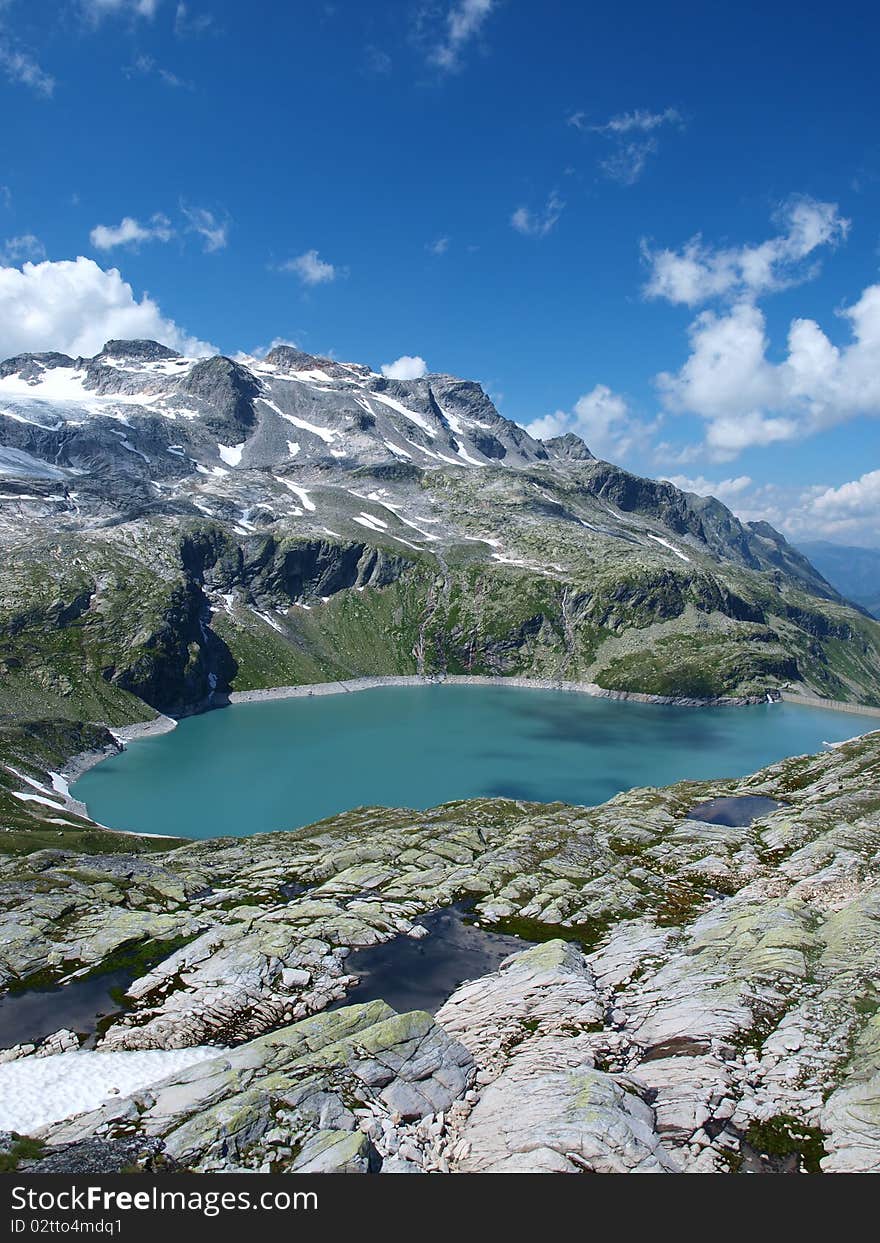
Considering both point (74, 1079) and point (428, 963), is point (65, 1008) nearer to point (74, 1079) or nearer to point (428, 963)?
point (74, 1079)

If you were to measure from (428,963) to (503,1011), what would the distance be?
8629mm

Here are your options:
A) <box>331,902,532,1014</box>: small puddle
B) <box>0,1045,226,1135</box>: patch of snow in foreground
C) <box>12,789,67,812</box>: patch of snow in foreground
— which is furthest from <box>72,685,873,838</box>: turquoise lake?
<box>0,1045,226,1135</box>: patch of snow in foreground

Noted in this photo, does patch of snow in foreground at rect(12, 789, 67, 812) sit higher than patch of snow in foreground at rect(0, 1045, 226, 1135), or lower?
lower

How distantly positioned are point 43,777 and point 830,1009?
142754 millimetres

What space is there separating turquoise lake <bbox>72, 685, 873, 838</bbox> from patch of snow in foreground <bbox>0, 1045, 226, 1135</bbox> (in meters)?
89.0

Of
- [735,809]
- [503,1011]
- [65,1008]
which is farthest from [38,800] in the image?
[503,1011]

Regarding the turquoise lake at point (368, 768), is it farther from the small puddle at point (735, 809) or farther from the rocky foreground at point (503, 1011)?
the rocky foreground at point (503, 1011)

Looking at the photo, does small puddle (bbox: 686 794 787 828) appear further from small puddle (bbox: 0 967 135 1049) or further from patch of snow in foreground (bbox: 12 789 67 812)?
patch of snow in foreground (bbox: 12 789 67 812)

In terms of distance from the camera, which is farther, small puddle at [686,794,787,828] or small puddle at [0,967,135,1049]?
small puddle at [686,794,787,828]

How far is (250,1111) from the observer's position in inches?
874

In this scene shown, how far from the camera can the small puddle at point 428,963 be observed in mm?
35156

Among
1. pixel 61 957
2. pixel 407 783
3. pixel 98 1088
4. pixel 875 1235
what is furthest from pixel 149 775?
pixel 875 1235

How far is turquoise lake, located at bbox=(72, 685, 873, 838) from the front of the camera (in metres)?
128

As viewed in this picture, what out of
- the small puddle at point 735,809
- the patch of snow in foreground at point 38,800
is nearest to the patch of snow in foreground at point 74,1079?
the small puddle at point 735,809
